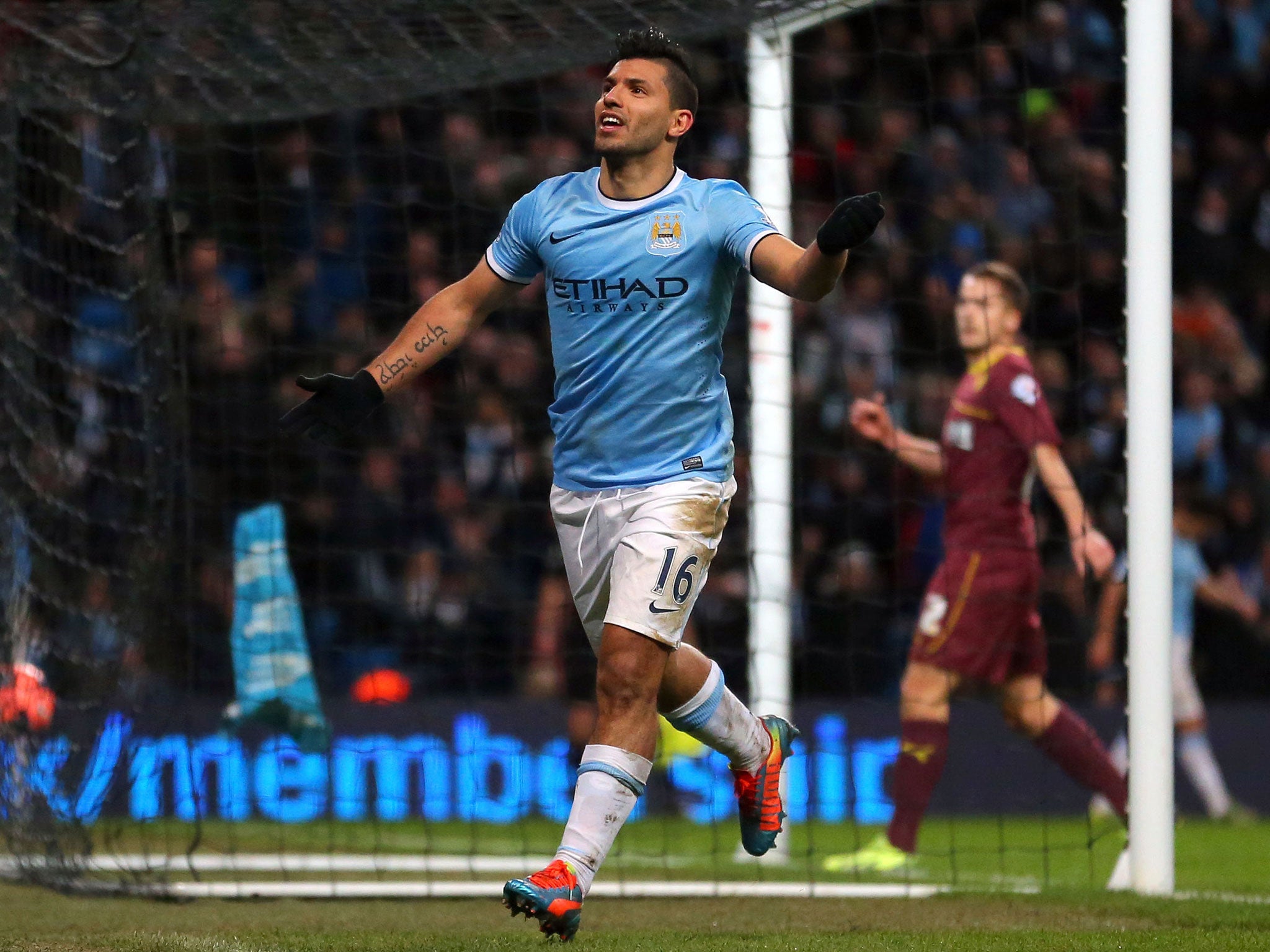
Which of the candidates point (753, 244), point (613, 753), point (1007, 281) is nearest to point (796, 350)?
point (1007, 281)

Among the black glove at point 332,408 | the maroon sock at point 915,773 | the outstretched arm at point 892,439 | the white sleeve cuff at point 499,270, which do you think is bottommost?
the maroon sock at point 915,773

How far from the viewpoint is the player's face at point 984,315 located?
7.02 meters

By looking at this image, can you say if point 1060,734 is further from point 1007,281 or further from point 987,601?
point 1007,281

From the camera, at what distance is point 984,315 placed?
7020 mm

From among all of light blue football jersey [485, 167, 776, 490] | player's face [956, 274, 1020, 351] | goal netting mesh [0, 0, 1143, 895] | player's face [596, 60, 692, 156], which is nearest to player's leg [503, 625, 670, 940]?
light blue football jersey [485, 167, 776, 490]

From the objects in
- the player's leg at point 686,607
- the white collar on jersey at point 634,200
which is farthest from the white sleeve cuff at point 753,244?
the player's leg at point 686,607

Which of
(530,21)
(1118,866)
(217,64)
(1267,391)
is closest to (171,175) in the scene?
(217,64)

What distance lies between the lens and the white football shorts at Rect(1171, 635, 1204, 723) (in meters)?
9.48

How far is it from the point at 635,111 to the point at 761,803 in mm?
1870

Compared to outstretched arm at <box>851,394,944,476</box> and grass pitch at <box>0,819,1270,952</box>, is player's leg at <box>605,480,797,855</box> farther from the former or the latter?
outstretched arm at <box>851,394,944,476</box>

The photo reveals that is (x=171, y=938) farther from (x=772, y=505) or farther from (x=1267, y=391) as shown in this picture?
(x=1267, y=391)

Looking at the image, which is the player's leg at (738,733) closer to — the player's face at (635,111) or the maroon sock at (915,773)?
A: the player's face at (635,111)

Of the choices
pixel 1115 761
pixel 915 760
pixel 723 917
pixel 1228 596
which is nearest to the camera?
pixel 723 917

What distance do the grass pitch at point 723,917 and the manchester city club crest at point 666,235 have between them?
5.72 ft
